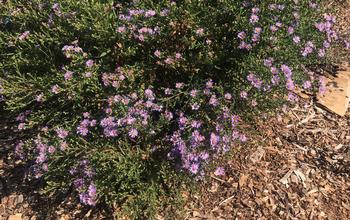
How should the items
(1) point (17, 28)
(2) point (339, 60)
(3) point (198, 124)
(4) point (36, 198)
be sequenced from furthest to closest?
1. (2) point (339, 60)
2. (1) point (17, 28)
3. (4) point (36, 198)
4. (3) point (198, 124)

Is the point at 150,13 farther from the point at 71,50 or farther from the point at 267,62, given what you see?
the point at 267,62

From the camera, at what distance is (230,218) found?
3836 mm

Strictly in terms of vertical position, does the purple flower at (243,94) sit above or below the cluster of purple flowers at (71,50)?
below

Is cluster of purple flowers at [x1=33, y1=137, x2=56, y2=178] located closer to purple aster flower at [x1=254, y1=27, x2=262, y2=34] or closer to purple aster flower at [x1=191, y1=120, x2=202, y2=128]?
purple aster flower at [x1=191, y1=120, x2=202, y2=128]

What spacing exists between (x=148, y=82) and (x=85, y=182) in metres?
A: 0.97

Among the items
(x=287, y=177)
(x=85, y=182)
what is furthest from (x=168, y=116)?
(x=287, y=177)

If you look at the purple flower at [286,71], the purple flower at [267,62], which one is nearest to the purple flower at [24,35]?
the purple flower at [267,62]

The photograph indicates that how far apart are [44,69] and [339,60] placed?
3.32m

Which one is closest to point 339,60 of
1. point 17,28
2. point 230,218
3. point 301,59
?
point 301,59

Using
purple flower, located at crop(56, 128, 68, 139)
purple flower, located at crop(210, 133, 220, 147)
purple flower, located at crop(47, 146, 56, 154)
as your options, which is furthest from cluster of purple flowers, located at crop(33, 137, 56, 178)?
purple flower, located at crop(210, 133, 220, 147)

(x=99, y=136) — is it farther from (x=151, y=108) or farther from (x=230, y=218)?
(x=230, y=218)

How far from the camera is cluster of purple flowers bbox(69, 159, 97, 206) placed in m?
3.38

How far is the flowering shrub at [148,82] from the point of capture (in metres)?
3.49

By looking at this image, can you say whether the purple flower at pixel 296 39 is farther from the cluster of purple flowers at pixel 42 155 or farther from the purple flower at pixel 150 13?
the cluster of purple flowers at pixel 42 155
